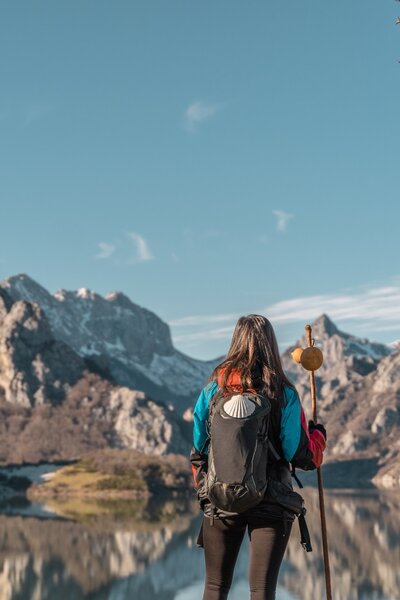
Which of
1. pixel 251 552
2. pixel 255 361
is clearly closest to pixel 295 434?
pixel 255 361

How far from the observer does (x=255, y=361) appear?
8688 millimetres

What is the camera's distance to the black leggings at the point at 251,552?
27.1 feet

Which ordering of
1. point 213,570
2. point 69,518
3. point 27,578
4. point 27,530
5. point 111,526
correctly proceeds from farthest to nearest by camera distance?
point 69,518 → point 111,526 → point 27,530 → point 27,578 → point 213,570

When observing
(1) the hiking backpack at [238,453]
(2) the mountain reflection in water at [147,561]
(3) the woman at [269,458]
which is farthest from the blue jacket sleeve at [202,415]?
(2) the mountain reflection in water at [147,561]

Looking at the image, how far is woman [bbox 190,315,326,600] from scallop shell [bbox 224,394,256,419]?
Answer: 21 cm

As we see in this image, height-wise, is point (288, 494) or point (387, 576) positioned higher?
point (288, 494)

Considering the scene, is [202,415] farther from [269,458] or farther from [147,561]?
[147,561]

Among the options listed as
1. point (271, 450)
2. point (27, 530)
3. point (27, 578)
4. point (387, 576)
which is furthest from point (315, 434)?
point (27, 530)

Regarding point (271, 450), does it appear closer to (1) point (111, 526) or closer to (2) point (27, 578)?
(2) point (27, 578)

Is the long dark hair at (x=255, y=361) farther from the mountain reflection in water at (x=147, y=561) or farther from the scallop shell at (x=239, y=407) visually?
the mountain reflection in water at (x=147, y=561)

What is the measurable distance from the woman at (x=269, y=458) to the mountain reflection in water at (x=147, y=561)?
101 m

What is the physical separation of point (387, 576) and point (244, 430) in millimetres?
128379

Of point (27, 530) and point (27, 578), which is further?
point (27, 530)

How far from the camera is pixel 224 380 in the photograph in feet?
28.5
